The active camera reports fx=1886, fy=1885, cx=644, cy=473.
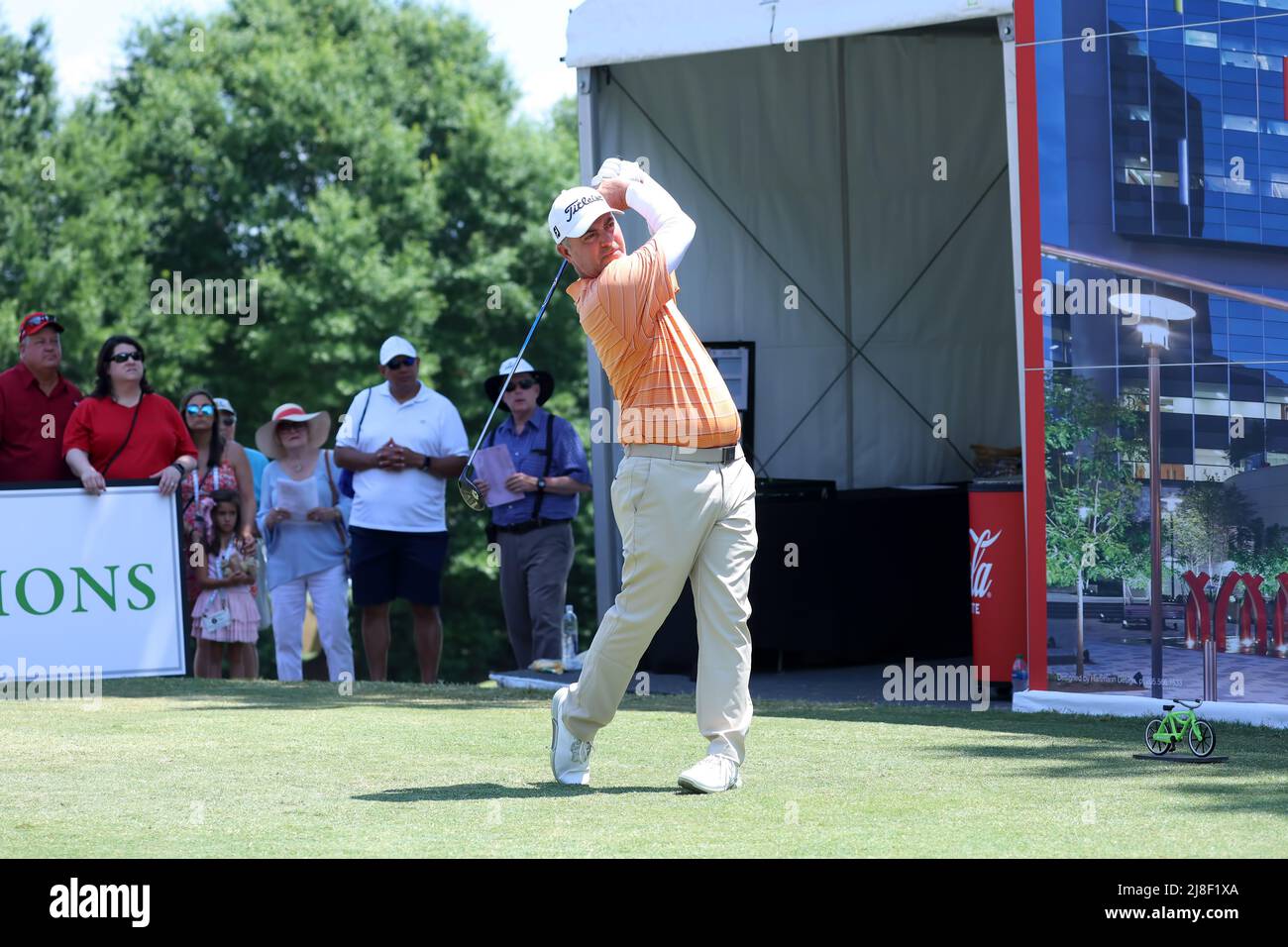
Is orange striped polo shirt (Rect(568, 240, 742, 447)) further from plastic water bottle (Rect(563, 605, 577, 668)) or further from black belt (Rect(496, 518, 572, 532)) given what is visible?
plastic water bottle (Rect(563, 605, 577, 668))

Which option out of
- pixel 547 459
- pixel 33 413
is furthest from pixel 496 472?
pixel 33 413

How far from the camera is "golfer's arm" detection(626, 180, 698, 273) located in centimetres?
601

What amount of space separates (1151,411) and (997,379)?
16.4 feet

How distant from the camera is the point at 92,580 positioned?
10.1 meters

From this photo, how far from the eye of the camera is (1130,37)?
8.52 m

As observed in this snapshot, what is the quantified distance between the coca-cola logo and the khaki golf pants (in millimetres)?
3717

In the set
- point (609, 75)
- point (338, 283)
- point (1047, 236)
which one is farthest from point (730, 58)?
point (338, 283)

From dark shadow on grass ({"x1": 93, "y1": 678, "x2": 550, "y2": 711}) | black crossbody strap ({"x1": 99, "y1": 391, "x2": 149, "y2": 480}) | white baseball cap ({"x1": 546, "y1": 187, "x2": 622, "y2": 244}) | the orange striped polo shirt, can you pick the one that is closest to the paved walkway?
dark shadow on grass ({"x1": 93, "y1": 678, "x2": 550, "y2": 711})

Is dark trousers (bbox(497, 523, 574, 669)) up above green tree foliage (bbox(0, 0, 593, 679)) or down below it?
below

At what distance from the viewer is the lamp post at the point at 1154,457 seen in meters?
8.41

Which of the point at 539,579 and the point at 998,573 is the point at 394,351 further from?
the point at 998,573

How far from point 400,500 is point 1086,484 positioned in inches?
164

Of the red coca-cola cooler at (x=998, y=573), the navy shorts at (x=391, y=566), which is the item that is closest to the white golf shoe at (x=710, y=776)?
the red coca-cola cooler at (x=998, y=573)
